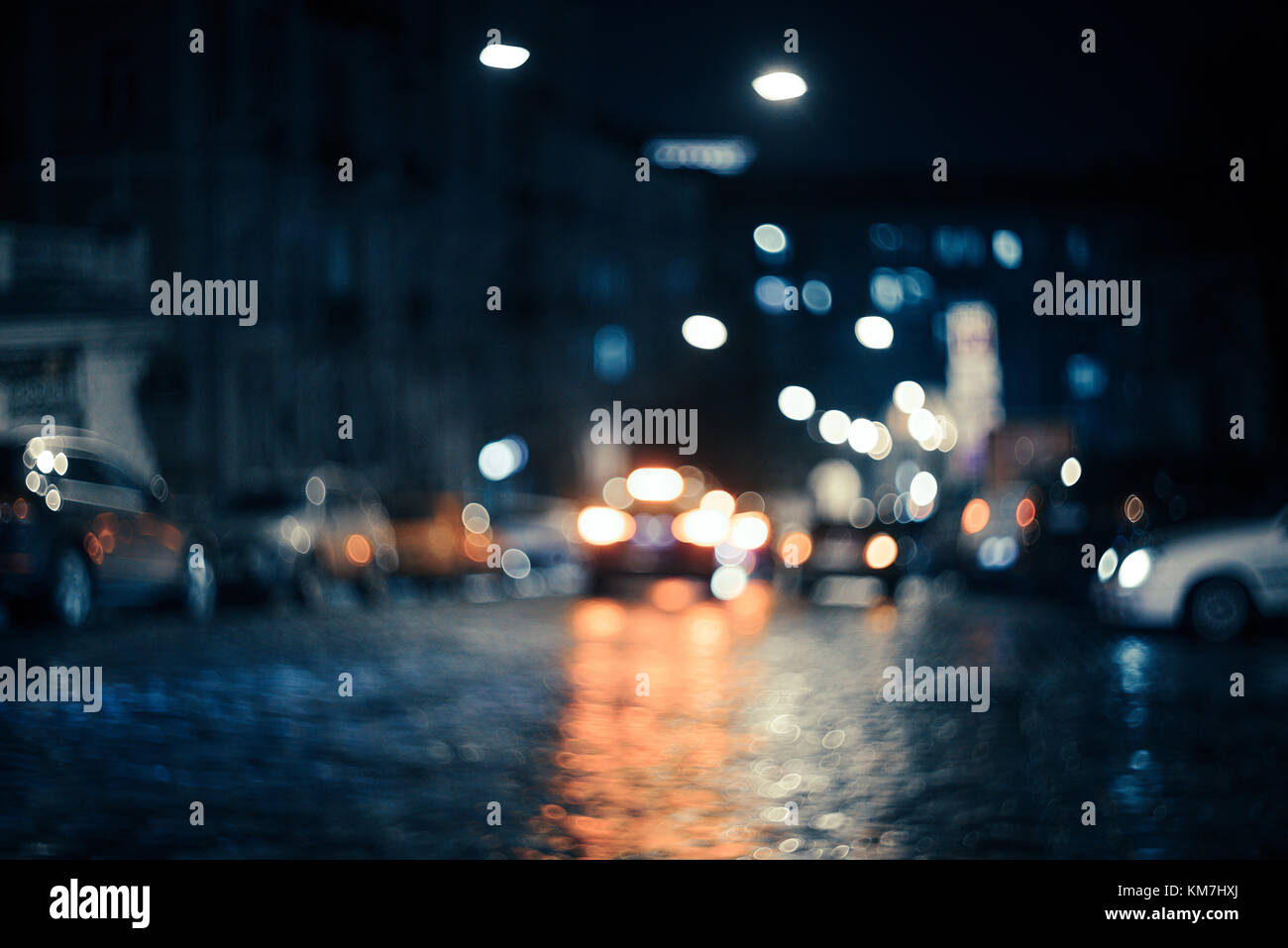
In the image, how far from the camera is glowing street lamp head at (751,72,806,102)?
13.2m

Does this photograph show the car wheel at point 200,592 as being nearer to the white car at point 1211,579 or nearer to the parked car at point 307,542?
the parked car at point 307,542

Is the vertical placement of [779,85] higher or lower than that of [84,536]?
higher

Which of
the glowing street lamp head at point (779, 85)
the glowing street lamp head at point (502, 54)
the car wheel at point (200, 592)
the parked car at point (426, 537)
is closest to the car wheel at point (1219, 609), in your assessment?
the glowing street lamp head at point (779, 85)

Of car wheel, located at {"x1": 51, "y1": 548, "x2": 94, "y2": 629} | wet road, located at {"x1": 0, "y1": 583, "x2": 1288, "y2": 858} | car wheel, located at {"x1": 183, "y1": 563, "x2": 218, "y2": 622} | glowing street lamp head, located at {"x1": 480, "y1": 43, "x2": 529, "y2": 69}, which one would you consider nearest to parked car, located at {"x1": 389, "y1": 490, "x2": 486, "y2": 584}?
car wheel, located at {"x1": 183, "y1": 563, "x2": 218, "y2": 622}

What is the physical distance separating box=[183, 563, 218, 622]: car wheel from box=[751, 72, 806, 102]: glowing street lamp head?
388 inches

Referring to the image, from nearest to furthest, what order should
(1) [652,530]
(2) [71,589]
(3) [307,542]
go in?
(2) [71,589] → (3) [307,542] → (1) [652,530]

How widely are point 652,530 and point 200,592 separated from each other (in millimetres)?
7922

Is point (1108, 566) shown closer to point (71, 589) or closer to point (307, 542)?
point (307, 542)

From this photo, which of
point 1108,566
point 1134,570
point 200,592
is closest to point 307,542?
point 200,592

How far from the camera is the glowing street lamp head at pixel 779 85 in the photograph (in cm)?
1323

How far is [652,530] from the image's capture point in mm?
27328

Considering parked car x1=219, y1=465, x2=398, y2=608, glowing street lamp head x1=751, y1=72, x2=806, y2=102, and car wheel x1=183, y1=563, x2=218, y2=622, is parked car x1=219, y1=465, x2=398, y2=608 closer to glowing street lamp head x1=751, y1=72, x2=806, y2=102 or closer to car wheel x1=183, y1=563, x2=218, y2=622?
car wheel x1=183, y1=563, x2=218, y2=622
